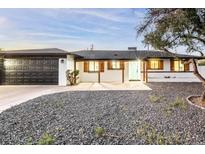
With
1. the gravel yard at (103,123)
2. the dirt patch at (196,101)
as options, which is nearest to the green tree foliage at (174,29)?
the dirt patch at (196,101)

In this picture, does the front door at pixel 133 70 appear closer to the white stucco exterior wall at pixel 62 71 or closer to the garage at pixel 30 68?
the white stucco exterior wall at pixel 62 71

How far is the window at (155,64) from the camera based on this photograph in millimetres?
17781

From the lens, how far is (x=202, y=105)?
8.66m

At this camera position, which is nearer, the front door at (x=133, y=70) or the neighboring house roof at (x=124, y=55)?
the neighboring house roof at (x=124, y=55)

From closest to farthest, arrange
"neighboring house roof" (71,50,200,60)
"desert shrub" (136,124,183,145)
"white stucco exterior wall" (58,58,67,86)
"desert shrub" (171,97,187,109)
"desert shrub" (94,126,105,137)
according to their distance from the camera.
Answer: "desert shrub" (136,124,183,145) → "desert shrub" (94,126,105,137) → "desert shrub" (171,97,187,109) → "white stucco exterior wall" (58,58,67,86) → "neighboring house roof" (71,50,200,60)

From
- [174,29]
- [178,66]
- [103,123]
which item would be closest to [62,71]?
[178,66]

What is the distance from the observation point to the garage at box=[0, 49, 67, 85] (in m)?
14.7

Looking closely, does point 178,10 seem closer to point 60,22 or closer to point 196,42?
point 196,42

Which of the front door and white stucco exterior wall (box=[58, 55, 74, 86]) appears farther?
the front door

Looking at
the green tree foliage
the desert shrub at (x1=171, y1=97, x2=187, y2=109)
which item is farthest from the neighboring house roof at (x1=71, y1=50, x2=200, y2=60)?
the desert shrub at (x1=171, y1=97, x2=187, y2=109)

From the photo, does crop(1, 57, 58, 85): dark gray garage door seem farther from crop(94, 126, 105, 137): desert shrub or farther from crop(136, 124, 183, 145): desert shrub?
crop(136, 124, 183, 145): desert shrub

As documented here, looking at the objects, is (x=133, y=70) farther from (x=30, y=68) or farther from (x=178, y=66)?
(x=30, y=68)

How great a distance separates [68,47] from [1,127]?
6.06 metres

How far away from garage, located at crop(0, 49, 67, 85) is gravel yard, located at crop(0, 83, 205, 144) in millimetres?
6029
